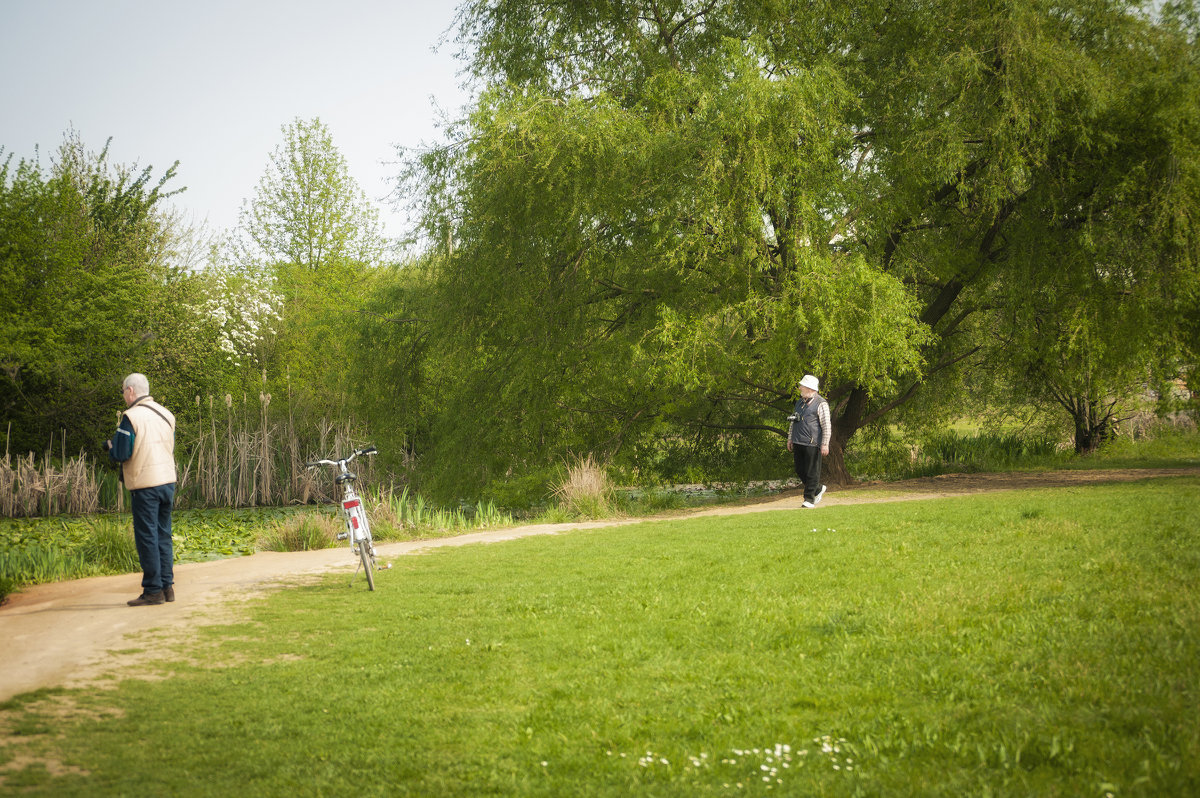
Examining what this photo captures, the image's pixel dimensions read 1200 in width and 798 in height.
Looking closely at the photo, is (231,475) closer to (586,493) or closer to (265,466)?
(265,466)

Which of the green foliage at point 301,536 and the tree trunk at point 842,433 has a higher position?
the tree trunk at point 842,433

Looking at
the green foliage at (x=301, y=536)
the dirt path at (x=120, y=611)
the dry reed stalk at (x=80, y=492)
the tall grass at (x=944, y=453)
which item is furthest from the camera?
the tall grass at (x=944, y=453)

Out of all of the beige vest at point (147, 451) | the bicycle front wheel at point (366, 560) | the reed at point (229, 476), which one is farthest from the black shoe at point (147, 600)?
the reed at point (229, 476)

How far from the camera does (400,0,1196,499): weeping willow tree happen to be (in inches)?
626

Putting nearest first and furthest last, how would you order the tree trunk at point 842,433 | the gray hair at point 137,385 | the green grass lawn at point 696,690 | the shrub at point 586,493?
the green grass lawn at point 696,690
the gray hair at point 137,385
the shrub at point 586,493
the tree trunk at point 842,433

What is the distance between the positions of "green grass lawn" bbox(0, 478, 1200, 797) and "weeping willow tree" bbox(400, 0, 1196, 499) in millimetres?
8687

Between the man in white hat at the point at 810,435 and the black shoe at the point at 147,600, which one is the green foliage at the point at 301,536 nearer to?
the black shoe at the point at 147,600

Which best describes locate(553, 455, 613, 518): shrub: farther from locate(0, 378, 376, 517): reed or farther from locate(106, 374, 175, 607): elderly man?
locate(106, 374, 175, 607): elderly man

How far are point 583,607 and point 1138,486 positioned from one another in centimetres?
1135

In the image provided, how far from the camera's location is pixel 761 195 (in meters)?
16.6

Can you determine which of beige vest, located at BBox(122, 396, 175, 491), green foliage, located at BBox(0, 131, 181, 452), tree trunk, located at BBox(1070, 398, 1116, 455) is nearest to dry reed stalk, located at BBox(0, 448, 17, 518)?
green foliage, located at BBox(0, 131, 181, 452)

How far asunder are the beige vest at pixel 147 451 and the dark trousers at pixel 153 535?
3.9 inches

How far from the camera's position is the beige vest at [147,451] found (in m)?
8.75

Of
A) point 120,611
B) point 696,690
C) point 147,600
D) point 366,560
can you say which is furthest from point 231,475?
point 696,690
